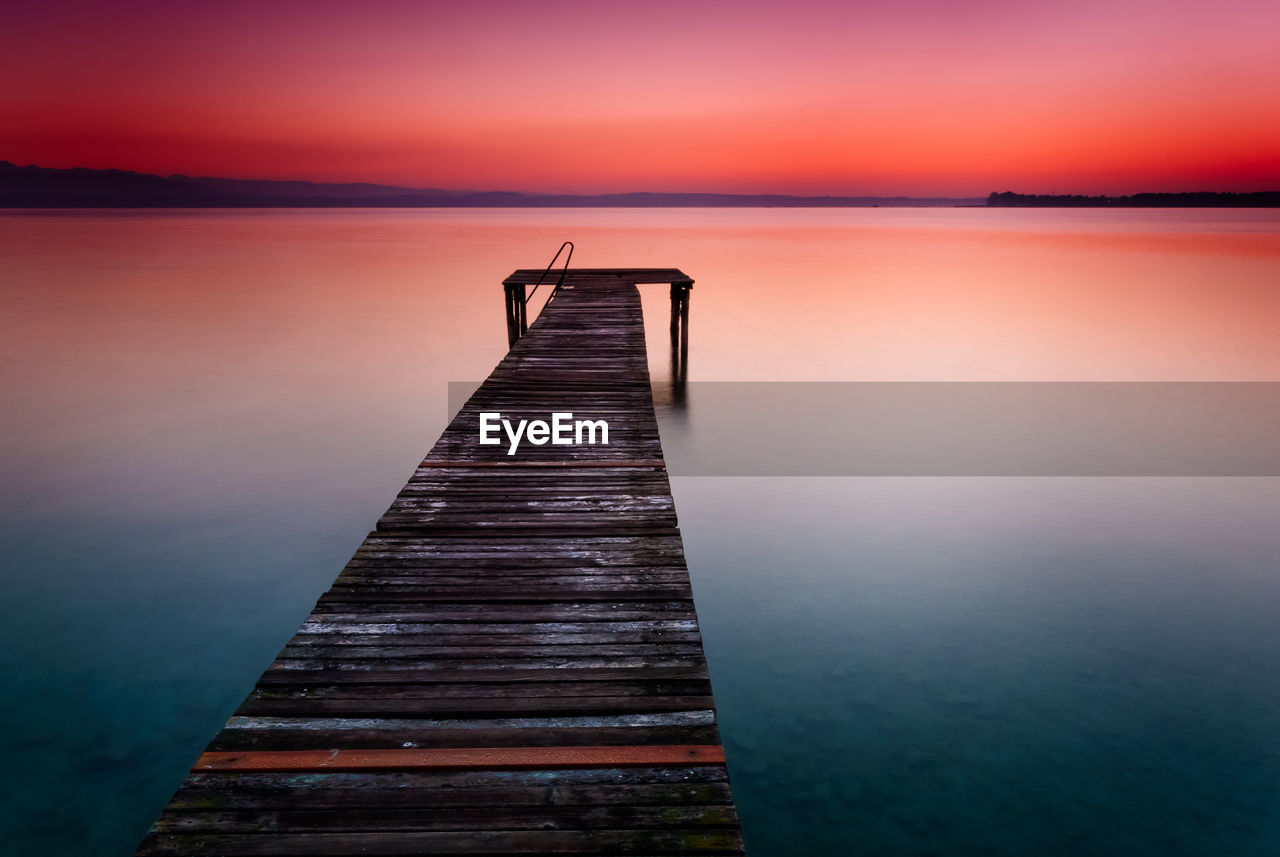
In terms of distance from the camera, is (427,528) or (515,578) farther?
(427,528)

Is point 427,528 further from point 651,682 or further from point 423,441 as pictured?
point 423,441

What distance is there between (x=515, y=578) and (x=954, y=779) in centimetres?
276

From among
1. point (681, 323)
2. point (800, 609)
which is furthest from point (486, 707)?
point (681, 323)

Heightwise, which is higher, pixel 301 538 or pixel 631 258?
pixel 631 258

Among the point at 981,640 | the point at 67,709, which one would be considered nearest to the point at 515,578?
the point at 67,709

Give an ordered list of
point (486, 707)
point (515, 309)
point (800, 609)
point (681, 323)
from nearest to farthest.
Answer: point (486, 707) < point (800, 609) < point (681, 323) < point (515, 309)

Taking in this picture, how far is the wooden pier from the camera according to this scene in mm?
2371

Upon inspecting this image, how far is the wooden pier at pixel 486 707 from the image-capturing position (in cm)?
237

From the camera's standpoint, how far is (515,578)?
4.00 meters

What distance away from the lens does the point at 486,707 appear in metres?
2.91

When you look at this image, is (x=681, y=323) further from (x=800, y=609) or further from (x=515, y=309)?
(x=800, y=609)

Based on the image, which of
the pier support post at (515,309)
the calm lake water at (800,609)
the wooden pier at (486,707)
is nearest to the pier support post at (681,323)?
the calm lake water at (800,609)

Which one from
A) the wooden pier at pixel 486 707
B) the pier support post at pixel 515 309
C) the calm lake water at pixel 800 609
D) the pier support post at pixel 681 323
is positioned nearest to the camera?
the wooden pier at pixel 486 707

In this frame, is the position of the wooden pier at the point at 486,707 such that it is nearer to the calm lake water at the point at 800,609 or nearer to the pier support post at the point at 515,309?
the calm lake water at the point at 800,609
